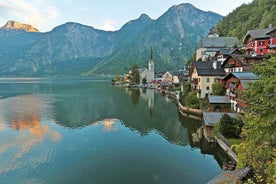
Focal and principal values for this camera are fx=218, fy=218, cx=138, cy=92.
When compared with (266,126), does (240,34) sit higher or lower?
higher

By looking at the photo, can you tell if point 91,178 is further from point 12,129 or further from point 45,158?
point 12,129

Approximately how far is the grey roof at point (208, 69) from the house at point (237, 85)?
27.6 ft

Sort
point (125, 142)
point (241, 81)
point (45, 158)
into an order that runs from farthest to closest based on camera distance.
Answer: point (241, 81)
point (125, 142)
point (45, 158)

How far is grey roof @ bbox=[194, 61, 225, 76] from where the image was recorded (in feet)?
191

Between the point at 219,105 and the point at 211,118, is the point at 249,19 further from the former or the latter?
the point at 211,118

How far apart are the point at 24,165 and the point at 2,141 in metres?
12.9

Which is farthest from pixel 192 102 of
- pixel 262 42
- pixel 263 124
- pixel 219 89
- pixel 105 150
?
pixel 263 124

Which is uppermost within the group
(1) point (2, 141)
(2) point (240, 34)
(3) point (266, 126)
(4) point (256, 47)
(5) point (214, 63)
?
(2) point (240, 34)

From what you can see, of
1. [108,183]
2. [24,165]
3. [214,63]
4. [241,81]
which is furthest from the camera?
[214,63]

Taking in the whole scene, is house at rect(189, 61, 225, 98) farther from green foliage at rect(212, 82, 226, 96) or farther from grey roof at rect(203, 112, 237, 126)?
grey roof at rect(203, 112, 237, 126)

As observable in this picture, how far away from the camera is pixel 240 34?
114688mm

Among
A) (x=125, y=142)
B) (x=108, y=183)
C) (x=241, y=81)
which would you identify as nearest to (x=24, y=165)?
(x=108, y=183)

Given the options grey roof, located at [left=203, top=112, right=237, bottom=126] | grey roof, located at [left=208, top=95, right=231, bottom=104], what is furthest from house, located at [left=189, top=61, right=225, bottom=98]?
grey roof, located at [left=203, top=112, right=237, bottom=126]

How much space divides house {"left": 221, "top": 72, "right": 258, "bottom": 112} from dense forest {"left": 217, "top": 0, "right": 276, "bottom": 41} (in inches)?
2472
